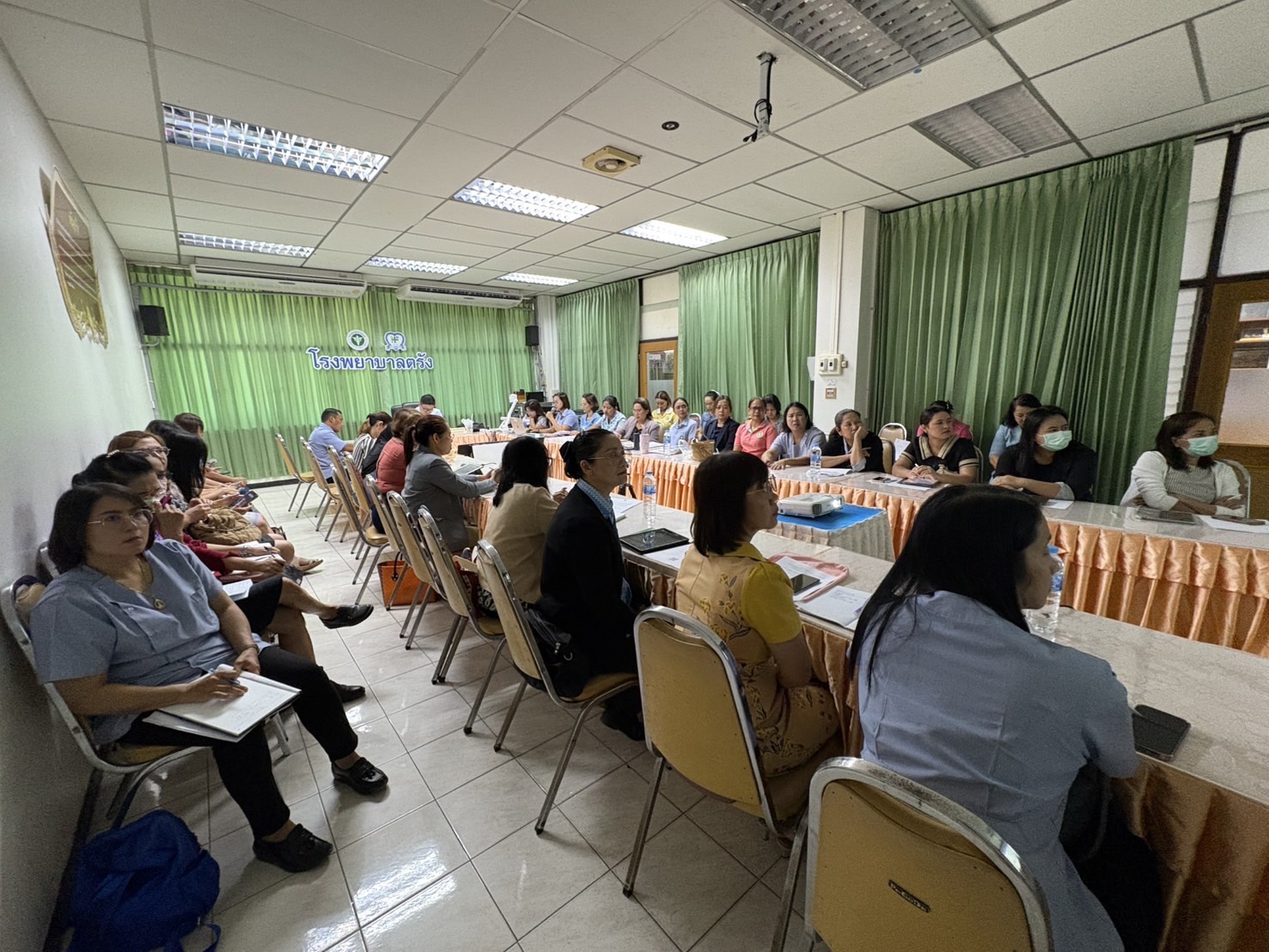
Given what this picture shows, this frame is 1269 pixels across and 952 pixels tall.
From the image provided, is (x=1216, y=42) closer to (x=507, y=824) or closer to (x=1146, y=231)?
(x=1146, y=231)

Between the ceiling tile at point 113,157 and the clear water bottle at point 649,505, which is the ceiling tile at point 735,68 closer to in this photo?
the clear water bottle at point 649,505

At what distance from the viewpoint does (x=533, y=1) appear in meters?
1.86

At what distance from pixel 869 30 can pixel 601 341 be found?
239 inches

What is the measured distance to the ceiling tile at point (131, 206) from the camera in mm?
3600

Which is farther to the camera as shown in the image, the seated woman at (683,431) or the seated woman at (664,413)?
the seated woman at (664,413)

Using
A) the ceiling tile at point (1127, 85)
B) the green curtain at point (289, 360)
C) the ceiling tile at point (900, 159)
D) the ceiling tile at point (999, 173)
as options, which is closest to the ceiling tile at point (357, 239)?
the green curtain at point (289, 360)

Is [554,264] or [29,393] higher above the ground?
[554,264]

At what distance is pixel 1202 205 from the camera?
325 cm

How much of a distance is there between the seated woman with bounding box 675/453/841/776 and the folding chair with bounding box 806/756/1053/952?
1.12 feet

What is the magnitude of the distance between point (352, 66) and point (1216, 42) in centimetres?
378

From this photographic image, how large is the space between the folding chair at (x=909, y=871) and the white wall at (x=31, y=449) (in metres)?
1.62

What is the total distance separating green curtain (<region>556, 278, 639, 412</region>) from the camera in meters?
7.53

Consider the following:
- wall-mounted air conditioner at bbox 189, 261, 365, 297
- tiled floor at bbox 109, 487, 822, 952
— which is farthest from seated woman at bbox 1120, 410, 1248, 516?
wall-mounted air conditioner at bbox 189, 261, 365, 297

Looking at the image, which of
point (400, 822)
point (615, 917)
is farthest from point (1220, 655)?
point (400, 822)
